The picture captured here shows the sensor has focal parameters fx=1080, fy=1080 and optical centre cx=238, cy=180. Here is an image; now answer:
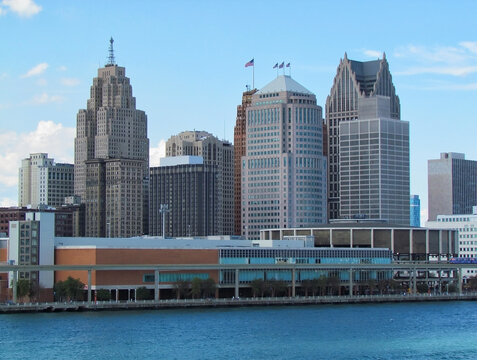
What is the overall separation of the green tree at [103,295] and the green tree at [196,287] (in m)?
14.9

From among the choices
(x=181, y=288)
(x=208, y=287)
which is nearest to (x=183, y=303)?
(x=181, y=288)

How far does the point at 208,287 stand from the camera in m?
192

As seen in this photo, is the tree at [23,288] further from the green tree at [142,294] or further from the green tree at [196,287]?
the green tree at [196,287]

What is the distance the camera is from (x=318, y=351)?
12519 centimetres

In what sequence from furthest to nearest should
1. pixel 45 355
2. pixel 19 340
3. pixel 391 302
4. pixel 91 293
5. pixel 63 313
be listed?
pixel 391 302 < pixel 91 293 < pixel 63 313 < pixel 19 340 < pixel 45 355

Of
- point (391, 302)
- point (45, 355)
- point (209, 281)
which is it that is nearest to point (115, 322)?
point (45, 355)

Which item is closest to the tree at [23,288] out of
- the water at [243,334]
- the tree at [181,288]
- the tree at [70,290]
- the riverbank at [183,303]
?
the tree at [70,290]

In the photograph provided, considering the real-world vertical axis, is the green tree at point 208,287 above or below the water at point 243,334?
above

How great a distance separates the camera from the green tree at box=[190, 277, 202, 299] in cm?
18800

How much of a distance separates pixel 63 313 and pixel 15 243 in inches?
1176

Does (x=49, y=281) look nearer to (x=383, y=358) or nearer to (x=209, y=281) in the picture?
(x=209, y=281)

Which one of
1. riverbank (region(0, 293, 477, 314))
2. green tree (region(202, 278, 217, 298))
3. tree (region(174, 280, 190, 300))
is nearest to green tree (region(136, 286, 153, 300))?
tree (region(174, 280, 190, 300))

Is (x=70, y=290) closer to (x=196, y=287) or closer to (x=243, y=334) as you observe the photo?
(x=196, y=287)

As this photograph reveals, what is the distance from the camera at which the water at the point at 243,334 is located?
123312 millimetres
